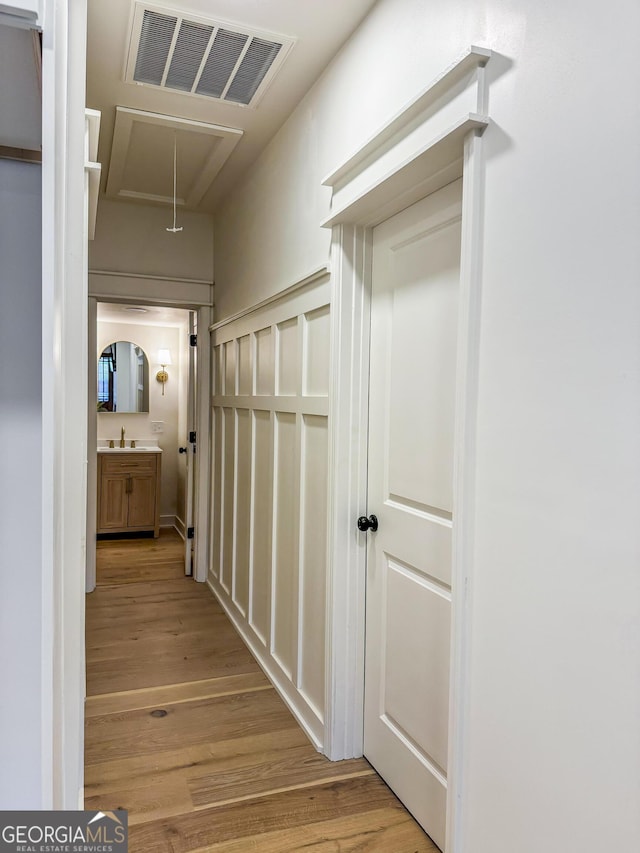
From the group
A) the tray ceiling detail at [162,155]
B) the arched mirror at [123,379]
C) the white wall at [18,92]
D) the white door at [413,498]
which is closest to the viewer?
the white wall at [18,92]

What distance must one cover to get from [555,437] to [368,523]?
106 cm

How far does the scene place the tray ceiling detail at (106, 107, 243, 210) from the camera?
2787 mm

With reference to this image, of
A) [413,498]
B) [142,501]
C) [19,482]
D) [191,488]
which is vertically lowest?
[142,501]

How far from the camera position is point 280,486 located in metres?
2.83

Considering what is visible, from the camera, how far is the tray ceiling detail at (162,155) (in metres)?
2.79

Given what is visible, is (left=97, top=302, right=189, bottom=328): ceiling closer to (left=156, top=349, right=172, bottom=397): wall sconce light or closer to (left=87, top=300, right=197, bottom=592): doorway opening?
(left=87, top=300, right=197, bottom=592): doorway opening

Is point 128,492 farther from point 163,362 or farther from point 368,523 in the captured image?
point 368,523

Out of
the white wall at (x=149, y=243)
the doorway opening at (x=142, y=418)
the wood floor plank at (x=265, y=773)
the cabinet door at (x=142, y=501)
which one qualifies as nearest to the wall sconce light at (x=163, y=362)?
the doorway opening at (x=142, y=418)

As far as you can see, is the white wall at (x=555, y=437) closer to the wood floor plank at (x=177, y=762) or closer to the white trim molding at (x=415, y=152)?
the white trim molding at (x=415, y=152)

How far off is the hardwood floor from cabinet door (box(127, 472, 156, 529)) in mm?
2415

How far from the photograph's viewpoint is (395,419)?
1.98m

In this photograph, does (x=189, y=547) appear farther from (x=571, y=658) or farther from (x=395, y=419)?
(x=571, y=658)

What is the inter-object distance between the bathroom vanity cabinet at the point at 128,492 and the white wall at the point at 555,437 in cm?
490

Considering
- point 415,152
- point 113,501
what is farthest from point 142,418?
point 415,152
